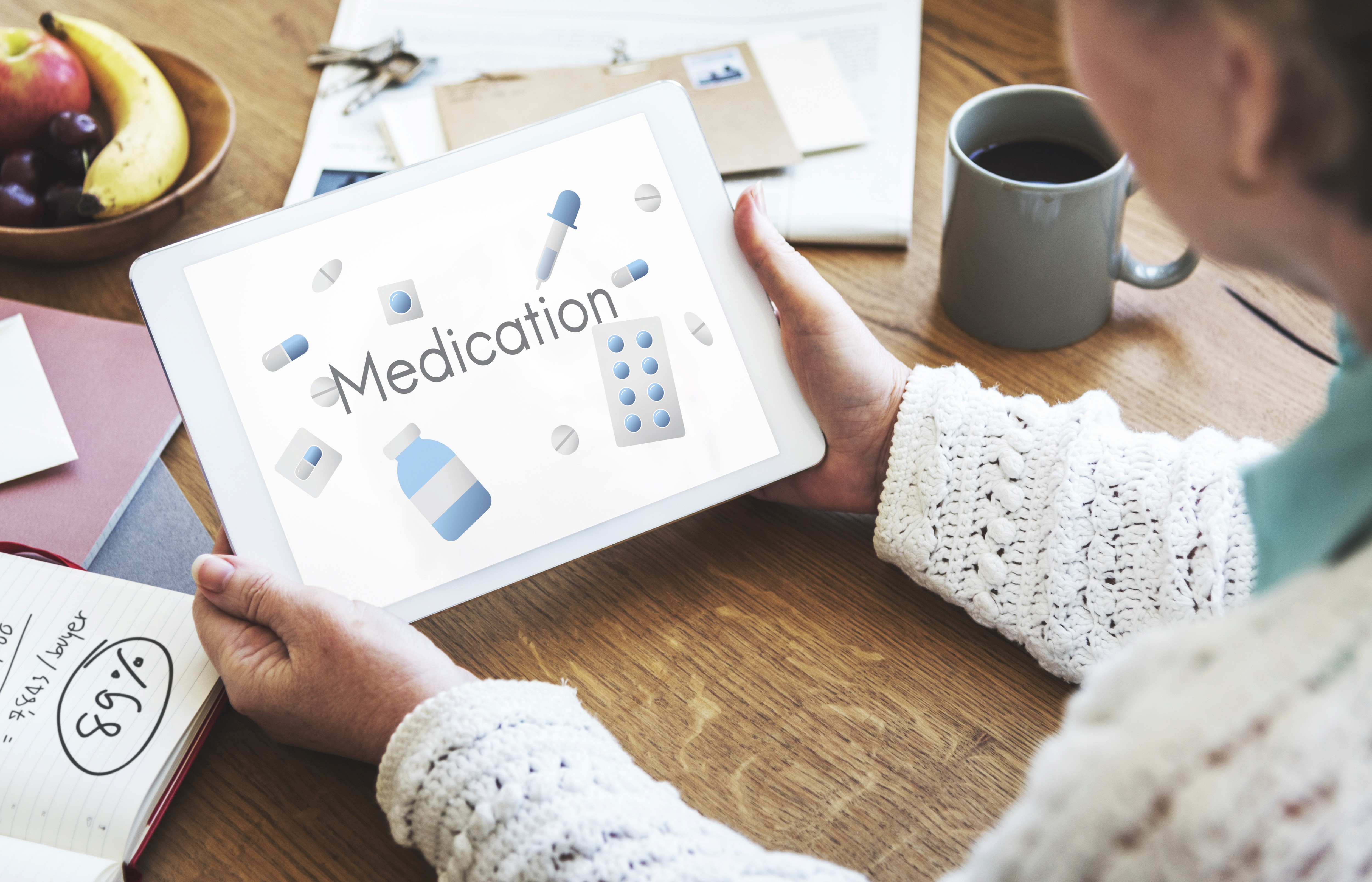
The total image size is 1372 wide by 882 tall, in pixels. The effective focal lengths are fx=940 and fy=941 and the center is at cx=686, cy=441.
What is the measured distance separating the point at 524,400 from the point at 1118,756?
17.3 inches

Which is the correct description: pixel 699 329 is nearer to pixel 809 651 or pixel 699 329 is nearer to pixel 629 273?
pixel 629 273

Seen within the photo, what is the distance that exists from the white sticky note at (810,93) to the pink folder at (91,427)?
2.03 feet

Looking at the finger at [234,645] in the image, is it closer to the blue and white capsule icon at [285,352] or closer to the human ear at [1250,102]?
the blue and white capsule icon at [285,352]

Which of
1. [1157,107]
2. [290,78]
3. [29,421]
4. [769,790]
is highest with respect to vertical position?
[1157,107]

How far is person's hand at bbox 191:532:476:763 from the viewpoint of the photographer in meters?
0.58

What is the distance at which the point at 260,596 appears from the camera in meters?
0.60

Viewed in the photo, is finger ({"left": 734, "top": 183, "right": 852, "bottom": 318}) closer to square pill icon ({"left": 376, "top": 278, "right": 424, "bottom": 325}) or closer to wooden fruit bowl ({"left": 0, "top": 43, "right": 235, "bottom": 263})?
square pill icon ({"left": 376, "top": 278, "right": 424, "bottom": 325})

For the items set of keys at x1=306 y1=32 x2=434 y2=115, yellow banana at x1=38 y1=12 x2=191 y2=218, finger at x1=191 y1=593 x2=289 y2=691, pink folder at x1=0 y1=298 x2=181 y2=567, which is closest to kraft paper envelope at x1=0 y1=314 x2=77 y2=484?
pink folder at x1=0 y1=298 x2=181 y2=567

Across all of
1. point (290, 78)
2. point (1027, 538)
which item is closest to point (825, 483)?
point (1027, 538)

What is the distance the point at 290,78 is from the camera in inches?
40.1

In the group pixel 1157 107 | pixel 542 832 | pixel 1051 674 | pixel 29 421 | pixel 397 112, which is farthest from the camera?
pixel 397 112

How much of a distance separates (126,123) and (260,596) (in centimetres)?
54

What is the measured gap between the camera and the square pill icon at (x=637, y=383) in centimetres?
67

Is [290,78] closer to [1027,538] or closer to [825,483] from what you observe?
[825,483]
